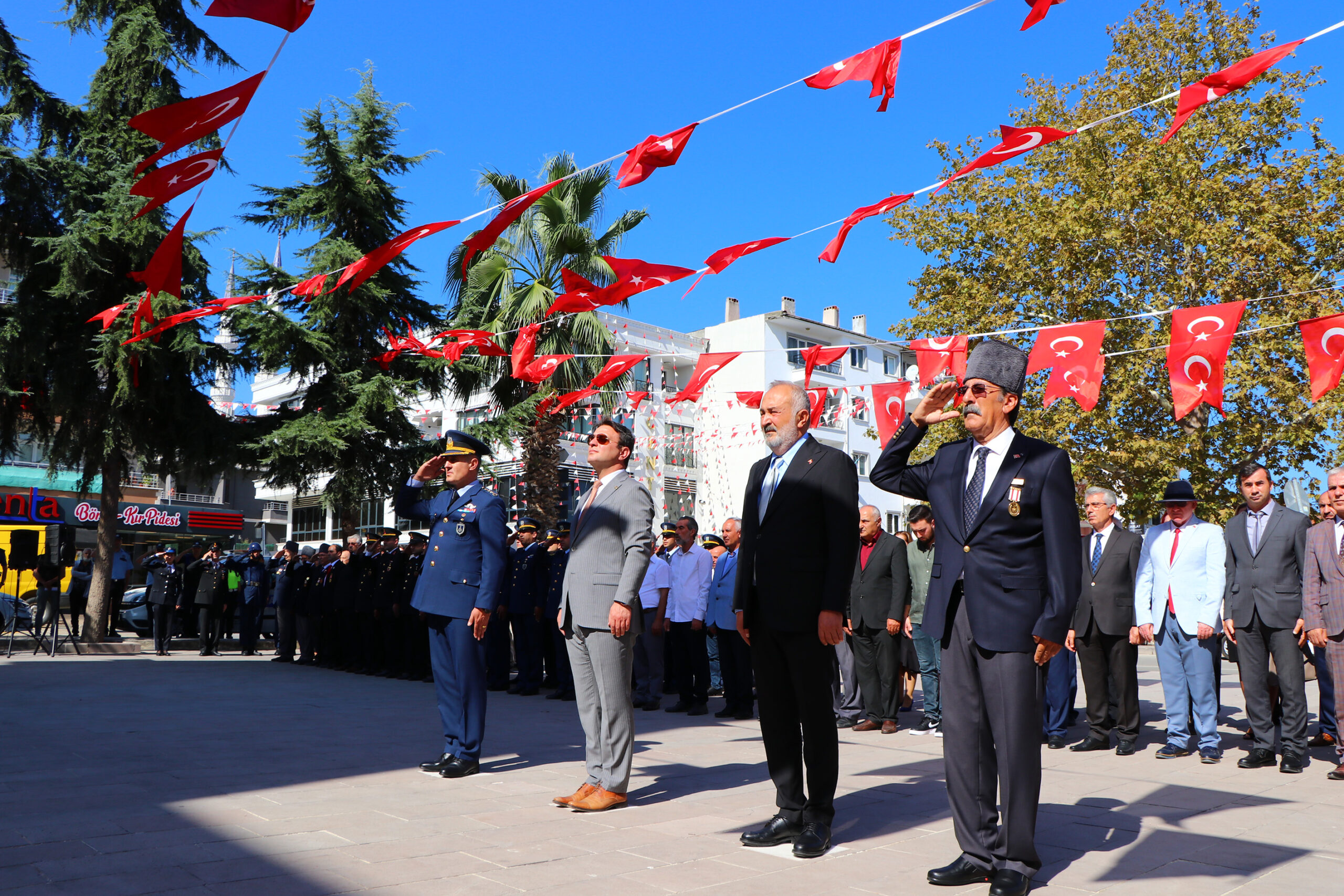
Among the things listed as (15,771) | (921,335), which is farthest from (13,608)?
(921,335)

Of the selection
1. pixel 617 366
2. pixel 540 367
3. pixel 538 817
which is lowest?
pixel 538 817

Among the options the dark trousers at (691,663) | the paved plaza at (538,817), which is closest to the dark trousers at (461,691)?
the paved plaza at (538,817)

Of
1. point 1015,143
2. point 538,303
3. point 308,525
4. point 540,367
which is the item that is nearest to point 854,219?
A: point 1015,143

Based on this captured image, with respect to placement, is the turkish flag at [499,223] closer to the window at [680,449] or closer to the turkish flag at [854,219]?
the turkish flag at [854,219]

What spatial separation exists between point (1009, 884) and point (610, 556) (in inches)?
102

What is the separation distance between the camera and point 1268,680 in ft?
24.7

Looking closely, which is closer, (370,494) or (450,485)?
(450,485)

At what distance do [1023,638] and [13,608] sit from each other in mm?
17429

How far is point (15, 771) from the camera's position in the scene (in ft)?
19.9

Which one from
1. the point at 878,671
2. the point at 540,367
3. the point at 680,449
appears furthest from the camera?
the point at 680,449

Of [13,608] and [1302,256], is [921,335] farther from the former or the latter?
[13,608]

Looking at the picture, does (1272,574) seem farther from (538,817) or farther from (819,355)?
(819,355)

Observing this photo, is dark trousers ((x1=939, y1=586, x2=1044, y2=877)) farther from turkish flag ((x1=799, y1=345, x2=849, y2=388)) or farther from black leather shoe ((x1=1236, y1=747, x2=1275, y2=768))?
turkish flag ((x1=799, y1=345, x2=849, y2=388))

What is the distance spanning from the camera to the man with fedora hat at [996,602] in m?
3.87
